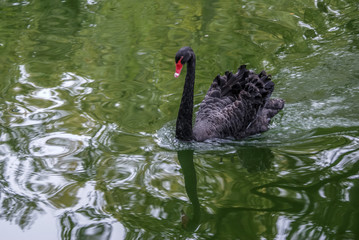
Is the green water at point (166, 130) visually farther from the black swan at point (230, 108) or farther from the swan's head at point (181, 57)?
the swan's head at point (181, 57)

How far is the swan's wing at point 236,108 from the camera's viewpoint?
4.79m

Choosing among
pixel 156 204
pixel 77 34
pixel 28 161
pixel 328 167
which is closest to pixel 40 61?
pixel 77 34

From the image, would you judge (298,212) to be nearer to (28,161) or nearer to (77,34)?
(28,161)

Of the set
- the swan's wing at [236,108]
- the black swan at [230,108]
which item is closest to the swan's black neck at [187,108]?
the black swan at [230,108]

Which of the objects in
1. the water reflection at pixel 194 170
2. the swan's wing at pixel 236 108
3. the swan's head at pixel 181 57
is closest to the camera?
the water reflection at pixel 194 170

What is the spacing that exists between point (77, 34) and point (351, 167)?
4.95 m

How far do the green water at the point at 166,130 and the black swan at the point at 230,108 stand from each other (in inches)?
4.9

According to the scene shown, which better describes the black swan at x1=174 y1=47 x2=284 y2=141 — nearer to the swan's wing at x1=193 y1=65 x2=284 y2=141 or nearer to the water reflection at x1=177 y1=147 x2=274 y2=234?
the swan's wing at x1=193 y1=65 x2=284 y2=141

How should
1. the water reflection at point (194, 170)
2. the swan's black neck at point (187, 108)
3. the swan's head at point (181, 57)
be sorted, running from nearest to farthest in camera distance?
the water reflection at point (194, 170)
the swan's head at point (181, 57)
the swan's black neck at point (187, 108)

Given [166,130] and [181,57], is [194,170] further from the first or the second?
[181,57]

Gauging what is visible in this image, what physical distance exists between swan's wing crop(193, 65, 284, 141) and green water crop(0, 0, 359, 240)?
0.13m

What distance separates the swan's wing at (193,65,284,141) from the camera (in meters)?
4.79

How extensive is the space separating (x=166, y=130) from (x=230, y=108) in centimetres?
67

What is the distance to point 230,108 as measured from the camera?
4887 mm
